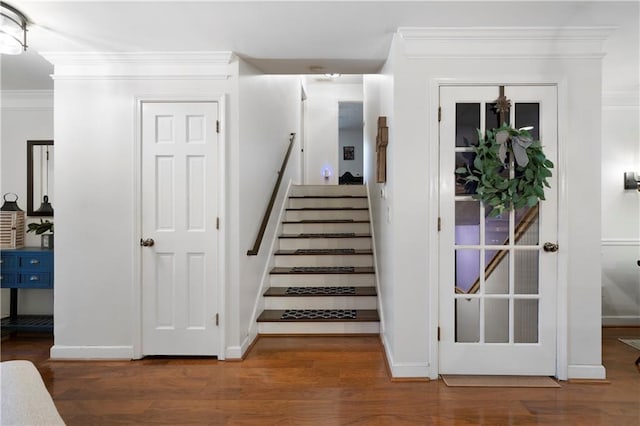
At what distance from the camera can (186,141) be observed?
3098 mm

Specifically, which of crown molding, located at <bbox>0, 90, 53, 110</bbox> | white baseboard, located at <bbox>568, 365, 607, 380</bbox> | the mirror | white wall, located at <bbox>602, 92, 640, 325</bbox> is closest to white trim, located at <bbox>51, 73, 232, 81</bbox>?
crown molding, located at <bbox>0, 90, 53, 110</bbox>

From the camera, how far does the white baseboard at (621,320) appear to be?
394 centimetres

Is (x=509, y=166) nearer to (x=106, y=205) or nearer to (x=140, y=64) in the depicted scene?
(x=140, y=64)

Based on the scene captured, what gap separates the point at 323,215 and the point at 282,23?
297 centimetres

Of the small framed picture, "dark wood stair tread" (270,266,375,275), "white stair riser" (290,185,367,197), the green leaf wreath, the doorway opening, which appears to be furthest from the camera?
the small framed picture

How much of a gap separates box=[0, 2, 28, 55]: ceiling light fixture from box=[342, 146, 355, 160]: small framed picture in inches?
348

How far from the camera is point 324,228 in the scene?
4.85 m

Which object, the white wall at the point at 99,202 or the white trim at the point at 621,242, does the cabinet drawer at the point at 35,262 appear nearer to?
the white wall at the point at 99,202

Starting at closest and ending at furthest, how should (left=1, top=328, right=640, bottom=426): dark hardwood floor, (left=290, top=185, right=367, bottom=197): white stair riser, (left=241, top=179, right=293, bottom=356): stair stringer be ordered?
(left=1, top=328, right=640, bottom=426): dark hardwood floor, (left=241, top=179, right=293, bottom=356): stair stringer, (left=290, top=185, right=367, bottom=197): white stair riser

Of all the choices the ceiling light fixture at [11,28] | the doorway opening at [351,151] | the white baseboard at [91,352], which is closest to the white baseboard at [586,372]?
the white baseboard at [91,352]

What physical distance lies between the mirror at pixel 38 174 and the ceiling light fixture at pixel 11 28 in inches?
72.5

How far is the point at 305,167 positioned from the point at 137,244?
4.99 m

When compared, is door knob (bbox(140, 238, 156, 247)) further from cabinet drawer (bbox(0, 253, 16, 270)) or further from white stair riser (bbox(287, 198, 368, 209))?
white stair riser (bbox(287, 198, 368, 209))

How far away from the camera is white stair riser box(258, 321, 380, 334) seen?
11.6 feet
